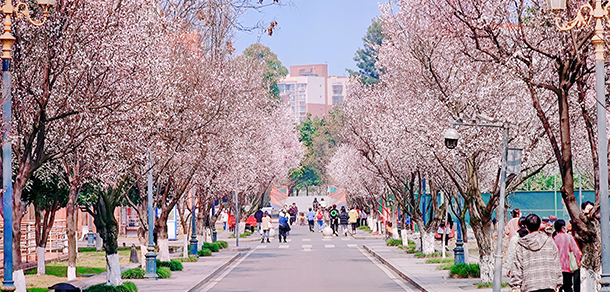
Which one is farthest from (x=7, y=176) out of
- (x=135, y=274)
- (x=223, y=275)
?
(x=223, y=275)

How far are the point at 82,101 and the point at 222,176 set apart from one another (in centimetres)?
1967

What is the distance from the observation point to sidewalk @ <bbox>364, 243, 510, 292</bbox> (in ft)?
68.7

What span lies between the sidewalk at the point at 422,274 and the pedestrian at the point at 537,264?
30.3ft

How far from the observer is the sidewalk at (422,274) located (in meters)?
20.9

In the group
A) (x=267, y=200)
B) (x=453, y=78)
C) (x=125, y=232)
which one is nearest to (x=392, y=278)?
(x=453, y=78)

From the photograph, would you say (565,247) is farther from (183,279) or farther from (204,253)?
(204,253)

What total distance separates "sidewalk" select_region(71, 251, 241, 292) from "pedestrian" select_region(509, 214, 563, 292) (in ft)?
39.0

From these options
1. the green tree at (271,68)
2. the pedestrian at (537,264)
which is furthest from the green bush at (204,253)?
the green tree at (271,68)

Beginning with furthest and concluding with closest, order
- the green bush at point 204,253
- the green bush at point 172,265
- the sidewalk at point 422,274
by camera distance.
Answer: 1. the green bush at point 204,253
2. the green bush at point 172,265
3. the sidewalk at point 422,274

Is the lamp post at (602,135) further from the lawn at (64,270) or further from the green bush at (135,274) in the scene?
the green bush at (135,274)

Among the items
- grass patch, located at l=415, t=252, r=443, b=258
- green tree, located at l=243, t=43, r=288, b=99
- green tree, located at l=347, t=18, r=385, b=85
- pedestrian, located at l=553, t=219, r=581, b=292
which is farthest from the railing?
green tree, located at l=347, t=18, r=385, b=85

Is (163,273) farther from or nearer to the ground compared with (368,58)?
nearer to the ground

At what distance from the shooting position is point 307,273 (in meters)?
28.1

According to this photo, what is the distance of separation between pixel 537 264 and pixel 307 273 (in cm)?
1765
